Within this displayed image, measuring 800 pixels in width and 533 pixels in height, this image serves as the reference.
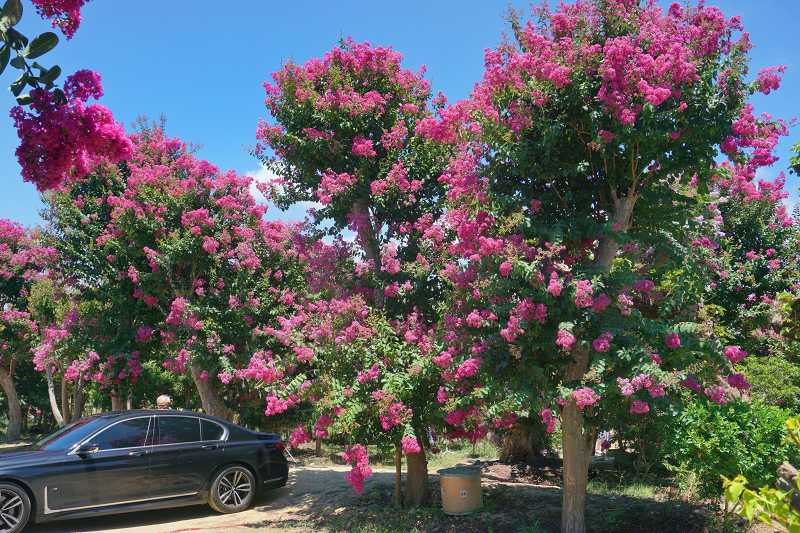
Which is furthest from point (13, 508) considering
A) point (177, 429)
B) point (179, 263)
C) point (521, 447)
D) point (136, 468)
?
point (521, 447)

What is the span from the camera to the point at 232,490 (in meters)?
8.97

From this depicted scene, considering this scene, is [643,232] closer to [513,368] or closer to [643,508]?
[513,368]

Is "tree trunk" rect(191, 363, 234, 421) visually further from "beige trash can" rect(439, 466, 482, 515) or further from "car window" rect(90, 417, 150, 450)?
"beige trash can" rect(439, 466, 482, 515)

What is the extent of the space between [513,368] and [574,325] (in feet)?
2.73

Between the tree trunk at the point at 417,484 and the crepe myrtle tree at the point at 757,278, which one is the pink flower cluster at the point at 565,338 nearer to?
the tree trunk at the point at 417,484

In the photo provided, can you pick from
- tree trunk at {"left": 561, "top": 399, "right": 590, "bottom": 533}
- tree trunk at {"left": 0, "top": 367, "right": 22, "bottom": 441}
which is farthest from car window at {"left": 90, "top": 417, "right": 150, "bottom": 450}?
tree trunk at {"left": 0, "top": 367, "right": 22, "bottom": 441}

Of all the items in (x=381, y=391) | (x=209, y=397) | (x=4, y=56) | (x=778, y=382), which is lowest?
(x=778, y=382)

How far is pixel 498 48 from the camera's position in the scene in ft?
22.5

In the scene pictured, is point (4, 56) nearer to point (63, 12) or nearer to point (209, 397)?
point (63, 12)

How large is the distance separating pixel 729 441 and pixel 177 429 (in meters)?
6.99

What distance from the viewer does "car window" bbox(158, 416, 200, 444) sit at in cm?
872

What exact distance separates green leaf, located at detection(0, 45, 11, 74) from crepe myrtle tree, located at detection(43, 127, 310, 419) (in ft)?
27.8

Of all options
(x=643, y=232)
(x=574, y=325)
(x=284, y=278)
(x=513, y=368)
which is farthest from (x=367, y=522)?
Answer: (x=284, y=278)

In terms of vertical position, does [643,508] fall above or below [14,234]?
below
